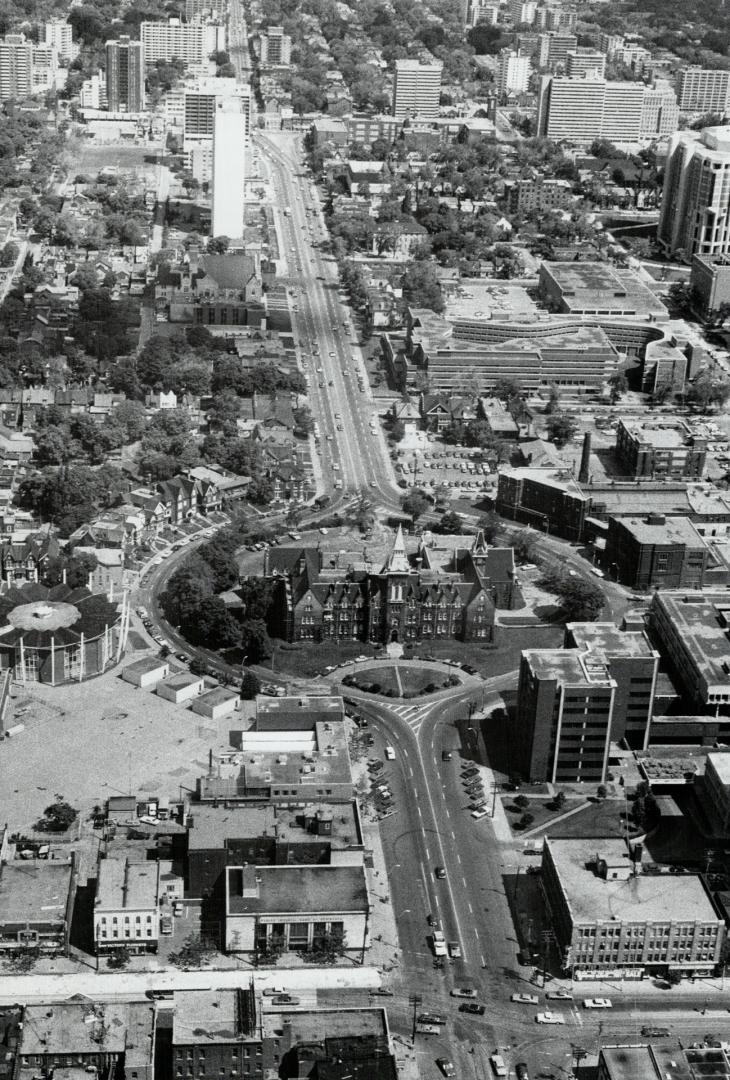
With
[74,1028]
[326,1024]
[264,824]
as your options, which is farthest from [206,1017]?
[264,824]

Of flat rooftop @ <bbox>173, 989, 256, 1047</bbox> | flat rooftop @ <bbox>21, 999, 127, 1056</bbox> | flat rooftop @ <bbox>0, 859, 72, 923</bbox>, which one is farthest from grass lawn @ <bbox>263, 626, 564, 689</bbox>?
flat rooftop @ <bbox>21, 999, 127, 1056</bbox>

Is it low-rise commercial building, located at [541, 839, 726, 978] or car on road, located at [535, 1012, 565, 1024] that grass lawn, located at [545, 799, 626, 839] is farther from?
car on road, located at [535, 1012, 565, 1024]

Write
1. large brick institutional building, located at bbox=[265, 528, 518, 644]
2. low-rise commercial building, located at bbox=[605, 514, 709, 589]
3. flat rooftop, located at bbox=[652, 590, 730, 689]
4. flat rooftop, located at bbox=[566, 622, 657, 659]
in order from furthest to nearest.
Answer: low-rise commercial building, located at bbox=[605, 514, 709, 589]
large brick institutional building, located at bbox=[265, 528, 518, 644]
flat rooftop, located at bbox=[652, 590, 730, 689]
flat rooftop, located at bbox=[566, 622, 657, 659]

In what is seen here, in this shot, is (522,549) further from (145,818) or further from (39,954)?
(39,954)

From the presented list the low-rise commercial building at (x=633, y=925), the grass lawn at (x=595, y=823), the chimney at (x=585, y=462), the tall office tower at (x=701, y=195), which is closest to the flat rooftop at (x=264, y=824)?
the low-rise commercial building at (x=633, y=925)

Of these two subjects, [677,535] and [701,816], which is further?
[677,535]

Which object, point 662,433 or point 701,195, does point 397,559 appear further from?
point 701,195

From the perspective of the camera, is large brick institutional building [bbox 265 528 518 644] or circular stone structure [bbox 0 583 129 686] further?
large brick institutional building [bbox 265 528 518 644]

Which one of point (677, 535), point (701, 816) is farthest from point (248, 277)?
point (701, 816)
